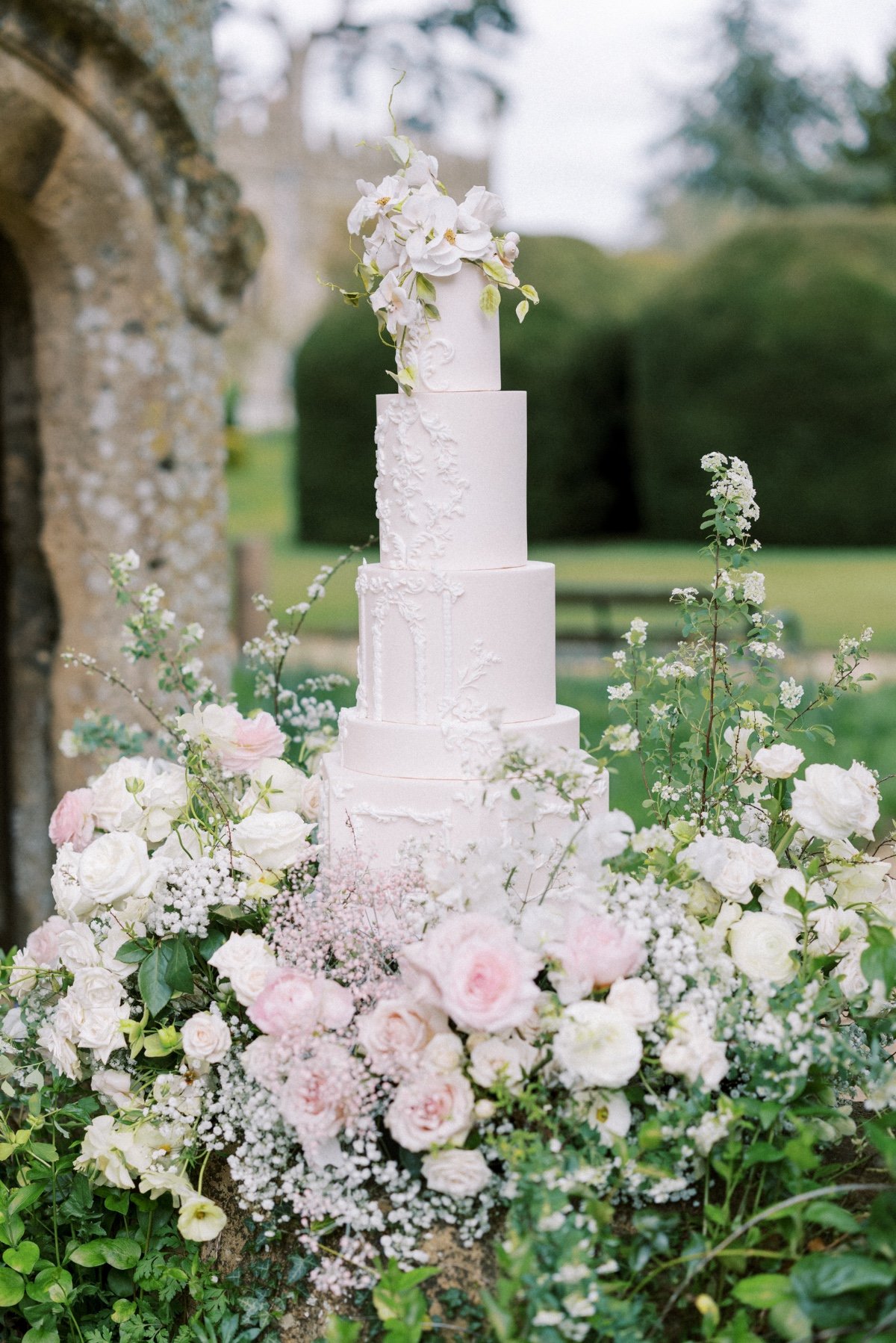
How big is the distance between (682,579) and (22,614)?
906 cm

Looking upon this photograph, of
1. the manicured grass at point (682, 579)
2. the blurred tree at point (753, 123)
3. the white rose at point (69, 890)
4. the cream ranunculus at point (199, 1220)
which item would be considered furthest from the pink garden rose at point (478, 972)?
the blurred tree at point (753, 123)

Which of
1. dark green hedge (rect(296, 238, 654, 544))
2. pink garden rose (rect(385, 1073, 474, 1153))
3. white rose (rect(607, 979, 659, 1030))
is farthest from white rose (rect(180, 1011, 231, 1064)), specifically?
dark green hedge (rect(296, 238, 654, 544))

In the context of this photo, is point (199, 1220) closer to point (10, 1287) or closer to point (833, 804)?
point (10, 1287)

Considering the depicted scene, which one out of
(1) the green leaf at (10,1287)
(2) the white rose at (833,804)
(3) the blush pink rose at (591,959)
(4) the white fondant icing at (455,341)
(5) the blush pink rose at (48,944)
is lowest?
(1) the green leaf at (10,1287)

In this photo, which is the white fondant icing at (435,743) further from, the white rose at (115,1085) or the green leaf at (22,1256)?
the green leaf at (22,1256)

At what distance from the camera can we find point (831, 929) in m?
2.18

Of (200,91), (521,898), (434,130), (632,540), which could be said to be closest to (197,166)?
(200,91)

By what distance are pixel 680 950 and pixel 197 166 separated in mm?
2919

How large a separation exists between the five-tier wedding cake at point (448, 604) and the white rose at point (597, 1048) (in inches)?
22.7

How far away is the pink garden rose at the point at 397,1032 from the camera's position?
196cm

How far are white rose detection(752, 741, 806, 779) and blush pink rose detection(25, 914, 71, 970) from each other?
1.30 m

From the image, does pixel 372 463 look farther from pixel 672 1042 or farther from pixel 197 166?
pixel 672 1042

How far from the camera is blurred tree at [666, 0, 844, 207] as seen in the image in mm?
27562

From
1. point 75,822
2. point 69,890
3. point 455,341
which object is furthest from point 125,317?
point 69,890
